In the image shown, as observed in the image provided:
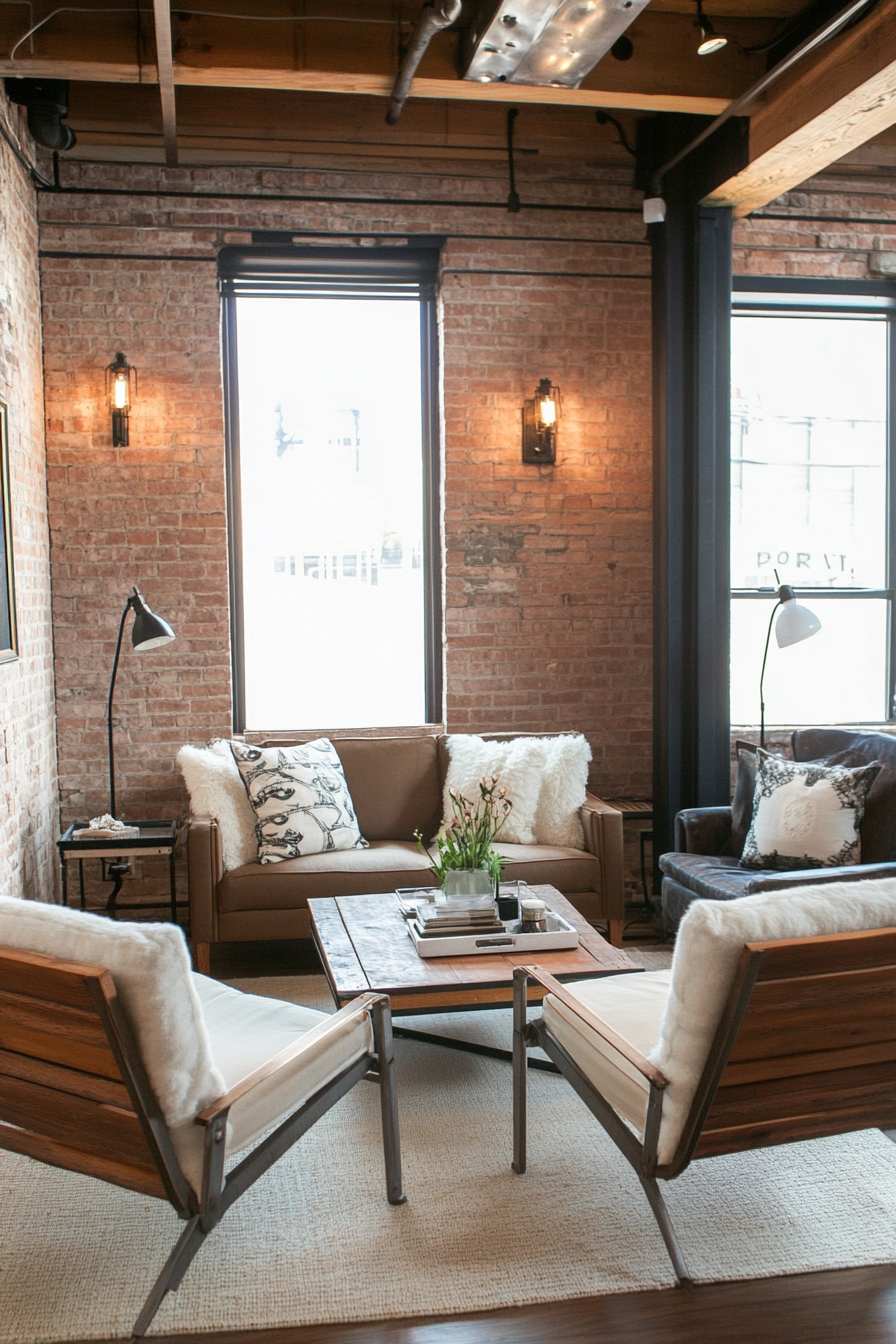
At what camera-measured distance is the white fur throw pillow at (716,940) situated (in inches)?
84.2

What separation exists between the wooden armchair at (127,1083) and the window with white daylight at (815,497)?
4.06m

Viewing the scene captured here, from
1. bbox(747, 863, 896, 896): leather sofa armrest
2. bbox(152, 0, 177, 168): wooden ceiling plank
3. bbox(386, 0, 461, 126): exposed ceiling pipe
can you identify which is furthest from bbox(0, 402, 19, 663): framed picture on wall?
bbox(747, 863, 896, 896): leather sofa armrest

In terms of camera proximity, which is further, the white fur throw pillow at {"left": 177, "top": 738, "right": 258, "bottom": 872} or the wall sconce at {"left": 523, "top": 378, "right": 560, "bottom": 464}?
the wall sconce at {"left": 523, "top": 378, "right": 560, "bottom": 464}

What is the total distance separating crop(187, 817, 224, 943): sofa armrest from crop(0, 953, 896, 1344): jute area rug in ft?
4.50

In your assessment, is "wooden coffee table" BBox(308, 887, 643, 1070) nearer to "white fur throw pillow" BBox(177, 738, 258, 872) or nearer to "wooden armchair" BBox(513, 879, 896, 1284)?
"wooden armchair" BBox(513, 879, 896, 1284)

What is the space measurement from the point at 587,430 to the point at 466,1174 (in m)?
3.79

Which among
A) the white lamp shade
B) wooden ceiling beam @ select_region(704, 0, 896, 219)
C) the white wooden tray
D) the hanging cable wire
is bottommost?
the white wooden tray

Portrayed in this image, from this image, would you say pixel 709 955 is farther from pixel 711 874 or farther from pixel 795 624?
pixel 795 624

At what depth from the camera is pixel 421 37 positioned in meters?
3.62

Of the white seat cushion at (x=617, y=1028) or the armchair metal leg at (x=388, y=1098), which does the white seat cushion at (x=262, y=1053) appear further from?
the white seat cushion at (x=617, y=1028)

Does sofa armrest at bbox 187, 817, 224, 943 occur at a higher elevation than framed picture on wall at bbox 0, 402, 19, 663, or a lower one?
lower

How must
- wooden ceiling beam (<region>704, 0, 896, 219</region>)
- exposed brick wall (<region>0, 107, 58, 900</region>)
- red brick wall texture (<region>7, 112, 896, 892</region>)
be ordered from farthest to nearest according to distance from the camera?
red brick wall texture (<region>7, 112, 896, 892</region>), exposed brick wall (<region>0, 107, 58, 900</region>), wooden ceiling beam (<region>704, 0, 896, 219</region>)

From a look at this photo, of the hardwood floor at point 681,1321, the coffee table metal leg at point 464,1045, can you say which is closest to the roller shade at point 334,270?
the coffee table metal leg at point 464,1045

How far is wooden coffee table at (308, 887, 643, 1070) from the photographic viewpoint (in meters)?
3.01
